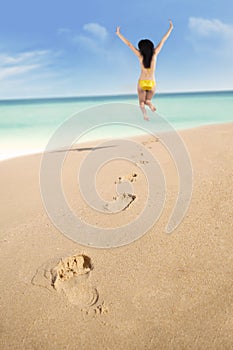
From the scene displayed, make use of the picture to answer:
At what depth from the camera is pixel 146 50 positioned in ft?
11.1

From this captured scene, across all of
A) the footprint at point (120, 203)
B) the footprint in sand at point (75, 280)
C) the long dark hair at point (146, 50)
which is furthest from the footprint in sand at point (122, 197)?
the long dark hair at point (146, 50)

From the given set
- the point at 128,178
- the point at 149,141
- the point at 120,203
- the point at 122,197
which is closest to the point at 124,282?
the point at 120,203

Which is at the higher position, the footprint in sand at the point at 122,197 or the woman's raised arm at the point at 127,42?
the woman's raised arm at the point at 127,42

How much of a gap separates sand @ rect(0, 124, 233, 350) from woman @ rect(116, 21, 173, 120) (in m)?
1.19

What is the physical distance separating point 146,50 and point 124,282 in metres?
2.48

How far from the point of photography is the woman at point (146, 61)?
337 cm

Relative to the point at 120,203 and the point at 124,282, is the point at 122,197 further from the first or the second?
the point at 124,282

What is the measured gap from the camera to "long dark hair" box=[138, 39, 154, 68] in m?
3.34

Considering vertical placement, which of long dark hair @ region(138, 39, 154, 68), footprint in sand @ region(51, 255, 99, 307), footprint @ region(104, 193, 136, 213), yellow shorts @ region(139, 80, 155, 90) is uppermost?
long dark hair @ region(138, 39, 154, 68)

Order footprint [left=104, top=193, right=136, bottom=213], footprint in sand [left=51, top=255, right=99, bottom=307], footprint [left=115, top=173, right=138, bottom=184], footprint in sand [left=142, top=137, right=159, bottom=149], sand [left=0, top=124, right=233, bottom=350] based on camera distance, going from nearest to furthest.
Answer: sand [left=0, top=124, right=233, bottom=350] < footprint in sand [left=51, top=255, right=99, bottom=307] < footprint [left=104, top=193, right=136, bottom=213] < footprint [left=115, top=173, right=138, bottom=184] < footprint in sand [left=142, top=137, right=159, bottom=149]

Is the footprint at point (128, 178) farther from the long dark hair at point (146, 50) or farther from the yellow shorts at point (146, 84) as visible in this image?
the long dark hair at point (146, 50)

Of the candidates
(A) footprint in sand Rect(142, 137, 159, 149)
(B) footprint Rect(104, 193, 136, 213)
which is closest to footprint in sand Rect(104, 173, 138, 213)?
(B) footprint Rect(104, 193, 136, 213)

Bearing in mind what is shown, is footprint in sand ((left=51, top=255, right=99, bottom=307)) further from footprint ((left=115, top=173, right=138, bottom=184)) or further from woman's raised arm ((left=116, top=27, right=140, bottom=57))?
woman's raised arm ((left=116, top=27, right=140, bottom=57))

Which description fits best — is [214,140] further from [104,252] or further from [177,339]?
[177,339]
